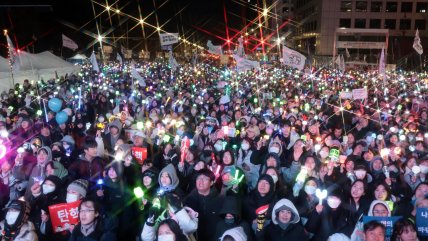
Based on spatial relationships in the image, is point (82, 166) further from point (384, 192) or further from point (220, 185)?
point (384, 192)

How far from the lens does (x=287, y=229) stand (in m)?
4.21

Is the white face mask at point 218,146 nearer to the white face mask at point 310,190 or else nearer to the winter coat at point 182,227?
the white face mask at point 310,190

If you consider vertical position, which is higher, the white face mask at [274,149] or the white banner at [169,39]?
the white banner at [169,39]

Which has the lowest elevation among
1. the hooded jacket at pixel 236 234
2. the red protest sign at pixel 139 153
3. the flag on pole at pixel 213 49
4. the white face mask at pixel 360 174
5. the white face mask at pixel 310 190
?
the hooded jacket at pixel 236 234

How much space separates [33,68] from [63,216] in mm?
18521

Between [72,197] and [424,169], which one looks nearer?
[72,197]

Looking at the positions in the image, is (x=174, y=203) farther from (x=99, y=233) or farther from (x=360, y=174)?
(x=360, y=174)

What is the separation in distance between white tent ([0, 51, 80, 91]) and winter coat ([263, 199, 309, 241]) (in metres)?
15.6

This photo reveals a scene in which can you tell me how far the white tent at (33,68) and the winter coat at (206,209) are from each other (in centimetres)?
1460

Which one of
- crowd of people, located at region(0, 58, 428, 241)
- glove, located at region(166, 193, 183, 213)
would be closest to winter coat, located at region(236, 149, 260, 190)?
crowd of people, located at region(0, 58, 428, 241)

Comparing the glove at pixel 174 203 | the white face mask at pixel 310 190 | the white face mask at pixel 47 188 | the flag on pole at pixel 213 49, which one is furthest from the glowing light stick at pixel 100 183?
the flag on pole at pixel 213 49

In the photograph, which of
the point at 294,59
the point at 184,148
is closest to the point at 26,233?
the point at 184,148

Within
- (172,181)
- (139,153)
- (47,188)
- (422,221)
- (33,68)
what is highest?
(33,68)

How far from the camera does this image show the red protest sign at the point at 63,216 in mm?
4363
